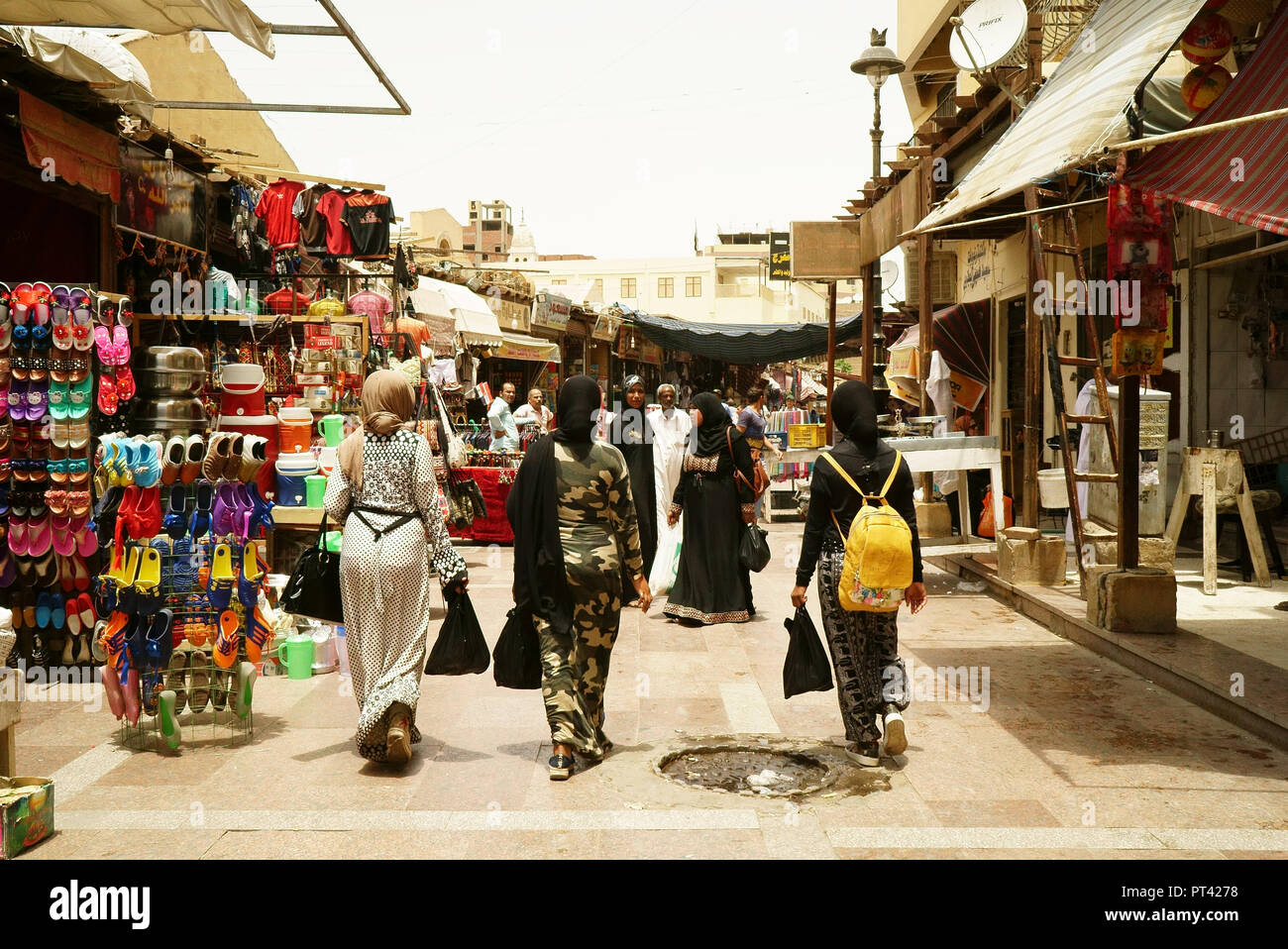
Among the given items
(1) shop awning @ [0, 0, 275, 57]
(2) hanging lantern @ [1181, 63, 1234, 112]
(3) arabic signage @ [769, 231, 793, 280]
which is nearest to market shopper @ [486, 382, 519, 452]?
(1) shop awning @ [0, 0, 275, 57]

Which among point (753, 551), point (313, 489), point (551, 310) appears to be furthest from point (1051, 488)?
point (551, 310)

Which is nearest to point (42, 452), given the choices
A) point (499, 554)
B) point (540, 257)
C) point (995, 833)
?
point (995, 833)

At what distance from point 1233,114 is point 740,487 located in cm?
418

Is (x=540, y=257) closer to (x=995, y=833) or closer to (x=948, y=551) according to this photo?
(x=948, y=551)

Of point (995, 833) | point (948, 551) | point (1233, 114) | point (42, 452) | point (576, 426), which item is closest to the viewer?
point (995, 833)

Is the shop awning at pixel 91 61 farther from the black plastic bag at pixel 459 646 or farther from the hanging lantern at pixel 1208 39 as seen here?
the hanging lantern at pixel 1208 39

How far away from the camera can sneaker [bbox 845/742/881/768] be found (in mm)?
5246

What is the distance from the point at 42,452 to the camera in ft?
21.3

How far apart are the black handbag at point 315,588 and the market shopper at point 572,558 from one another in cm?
94

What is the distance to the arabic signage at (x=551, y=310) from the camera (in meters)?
23.8

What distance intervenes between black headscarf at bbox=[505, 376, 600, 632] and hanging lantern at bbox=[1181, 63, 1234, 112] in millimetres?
4017

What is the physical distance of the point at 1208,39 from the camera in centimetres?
639

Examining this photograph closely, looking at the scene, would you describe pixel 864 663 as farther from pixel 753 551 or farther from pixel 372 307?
pixel 372 307

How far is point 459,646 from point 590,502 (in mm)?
897
